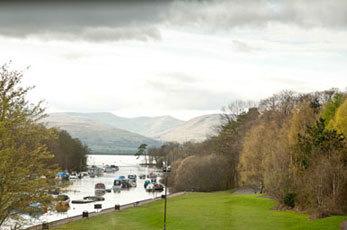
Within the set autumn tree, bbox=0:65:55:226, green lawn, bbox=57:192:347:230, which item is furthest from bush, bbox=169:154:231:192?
autumn tree, bbox=0:65:55:226

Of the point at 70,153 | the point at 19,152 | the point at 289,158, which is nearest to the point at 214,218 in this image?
the point at 289,158

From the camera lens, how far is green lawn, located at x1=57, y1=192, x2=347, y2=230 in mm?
23422

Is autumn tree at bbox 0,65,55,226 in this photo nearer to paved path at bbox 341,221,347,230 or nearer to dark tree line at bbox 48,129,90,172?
paved path at bbox 341,221,347,230

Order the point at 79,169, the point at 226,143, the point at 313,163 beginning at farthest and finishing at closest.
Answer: the point at 79,169 < the point at 226,143 < the point at 313,163

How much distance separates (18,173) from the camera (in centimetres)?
1313

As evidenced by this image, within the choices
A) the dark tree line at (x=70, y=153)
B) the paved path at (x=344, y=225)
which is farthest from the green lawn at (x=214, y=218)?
the dark tree line at (x=70, y=153)

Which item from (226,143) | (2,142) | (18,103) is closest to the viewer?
(2,142)

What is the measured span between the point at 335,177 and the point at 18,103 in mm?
16245

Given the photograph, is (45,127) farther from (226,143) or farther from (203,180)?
(226,143)

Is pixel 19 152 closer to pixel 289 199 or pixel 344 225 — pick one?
pixel 344 225

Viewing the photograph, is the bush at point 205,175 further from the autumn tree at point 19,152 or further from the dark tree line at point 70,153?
the autumn tree at point 19,152

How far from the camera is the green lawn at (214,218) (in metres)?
23.4

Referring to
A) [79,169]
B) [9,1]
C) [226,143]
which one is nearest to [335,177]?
[9,1]

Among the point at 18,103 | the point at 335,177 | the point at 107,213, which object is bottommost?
the point at 107,213
